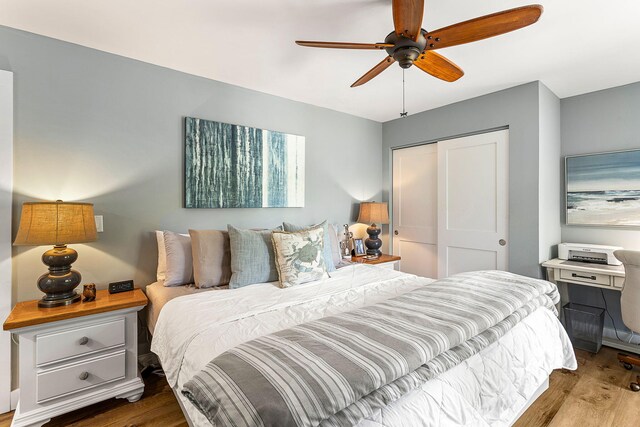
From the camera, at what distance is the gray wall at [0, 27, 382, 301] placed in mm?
1968

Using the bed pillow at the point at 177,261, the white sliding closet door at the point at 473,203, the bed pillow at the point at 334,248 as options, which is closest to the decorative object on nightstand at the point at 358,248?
the bed pillow at the point at 334,248

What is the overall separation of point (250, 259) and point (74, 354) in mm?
1148

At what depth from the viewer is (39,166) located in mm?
1998

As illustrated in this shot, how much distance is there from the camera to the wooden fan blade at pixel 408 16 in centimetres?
133

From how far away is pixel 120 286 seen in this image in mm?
2115

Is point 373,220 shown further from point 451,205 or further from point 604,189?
point 604,189

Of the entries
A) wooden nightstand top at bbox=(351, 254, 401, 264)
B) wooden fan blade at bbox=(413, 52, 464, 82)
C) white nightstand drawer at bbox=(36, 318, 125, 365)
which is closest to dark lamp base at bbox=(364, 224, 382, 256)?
wooden nightstand top at bbox=(351, 254, 401, 264)

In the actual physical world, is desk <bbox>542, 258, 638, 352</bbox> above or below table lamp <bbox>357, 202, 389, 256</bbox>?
below

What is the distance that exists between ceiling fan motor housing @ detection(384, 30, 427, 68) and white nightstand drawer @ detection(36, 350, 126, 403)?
2460mm

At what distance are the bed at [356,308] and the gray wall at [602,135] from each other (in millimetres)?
1576

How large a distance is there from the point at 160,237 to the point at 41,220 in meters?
0.72

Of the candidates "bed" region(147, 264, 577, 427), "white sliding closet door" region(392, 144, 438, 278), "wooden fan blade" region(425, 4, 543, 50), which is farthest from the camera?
"white sliding closet door" region(392, 144, 438, 278)

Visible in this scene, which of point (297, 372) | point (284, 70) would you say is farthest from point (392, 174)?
point (297, 372)

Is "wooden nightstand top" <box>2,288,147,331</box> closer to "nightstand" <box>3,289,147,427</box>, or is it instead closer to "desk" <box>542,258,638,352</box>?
"nightstand" <box>3,289,147,427</box>
